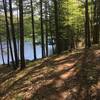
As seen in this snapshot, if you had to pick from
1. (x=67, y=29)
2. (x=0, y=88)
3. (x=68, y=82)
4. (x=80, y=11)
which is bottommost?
(x=0, y=88)

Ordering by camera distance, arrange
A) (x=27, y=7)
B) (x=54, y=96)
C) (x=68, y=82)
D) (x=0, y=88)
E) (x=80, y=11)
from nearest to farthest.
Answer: (x=54, y=96)
(x=68, y=82)
(x=0, y=88)
(x=27, y=7)
(x=80, y=11)

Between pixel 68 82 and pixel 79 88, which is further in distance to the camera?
pixel 68 82

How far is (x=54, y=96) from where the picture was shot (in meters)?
10.1

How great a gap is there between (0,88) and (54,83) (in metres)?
4.31

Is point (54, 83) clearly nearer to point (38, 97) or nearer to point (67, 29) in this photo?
point (38, 97)

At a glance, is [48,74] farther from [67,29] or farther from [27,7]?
[67,29]

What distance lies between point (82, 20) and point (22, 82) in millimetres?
26179

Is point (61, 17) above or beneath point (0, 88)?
above

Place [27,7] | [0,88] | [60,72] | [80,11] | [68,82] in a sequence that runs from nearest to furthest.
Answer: [68,82] → [60,72] → [0,88] → [27,7] → [80,11]

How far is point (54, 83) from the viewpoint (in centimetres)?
1146

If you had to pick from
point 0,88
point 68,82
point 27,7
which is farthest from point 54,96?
point 27,7

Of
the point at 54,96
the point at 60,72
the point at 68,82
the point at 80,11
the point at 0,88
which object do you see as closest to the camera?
the point at 54,96

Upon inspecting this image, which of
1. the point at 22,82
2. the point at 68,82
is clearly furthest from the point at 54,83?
the point at 22,82

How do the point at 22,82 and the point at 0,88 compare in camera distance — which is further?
the point at 0,88
